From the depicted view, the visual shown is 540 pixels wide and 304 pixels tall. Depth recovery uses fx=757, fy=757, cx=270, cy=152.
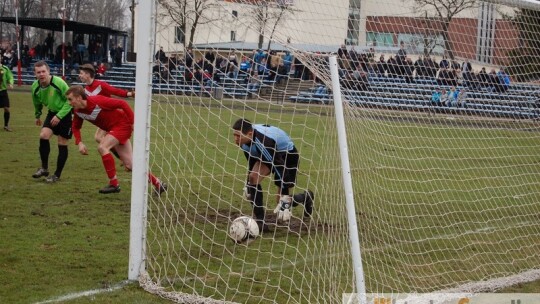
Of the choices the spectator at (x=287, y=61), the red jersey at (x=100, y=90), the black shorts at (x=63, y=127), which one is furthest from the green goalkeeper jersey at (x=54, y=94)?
the spectator at (x=287, y=61)

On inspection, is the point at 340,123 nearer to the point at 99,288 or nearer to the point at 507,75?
the point at 99,288

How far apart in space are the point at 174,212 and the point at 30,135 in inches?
377

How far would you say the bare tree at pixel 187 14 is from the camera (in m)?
6.36

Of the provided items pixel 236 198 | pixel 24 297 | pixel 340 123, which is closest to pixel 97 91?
pixel 236 198

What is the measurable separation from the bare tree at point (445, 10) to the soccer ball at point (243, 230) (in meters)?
2.77

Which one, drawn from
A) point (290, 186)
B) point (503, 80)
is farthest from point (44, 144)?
point (503, 80)

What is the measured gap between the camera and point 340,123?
16.7 ft

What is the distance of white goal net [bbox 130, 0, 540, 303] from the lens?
6.41m

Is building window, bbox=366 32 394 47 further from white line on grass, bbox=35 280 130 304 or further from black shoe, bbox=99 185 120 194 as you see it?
black shoe, bbox=99 185 120 194

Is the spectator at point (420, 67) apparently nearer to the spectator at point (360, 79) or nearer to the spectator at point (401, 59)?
the spectator at point (401, 59)

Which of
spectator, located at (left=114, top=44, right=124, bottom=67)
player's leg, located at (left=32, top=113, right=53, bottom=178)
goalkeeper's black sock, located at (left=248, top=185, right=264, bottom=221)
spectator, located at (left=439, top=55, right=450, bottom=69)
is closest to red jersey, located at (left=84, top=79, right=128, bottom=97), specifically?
player's leg, located at (left=32, top=113, right=53, bottom=178)

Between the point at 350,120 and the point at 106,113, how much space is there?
466cm

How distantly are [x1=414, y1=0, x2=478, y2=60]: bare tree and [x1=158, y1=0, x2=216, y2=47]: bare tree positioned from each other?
8.00 feet

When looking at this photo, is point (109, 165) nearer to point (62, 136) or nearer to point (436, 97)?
point (62, 136)
